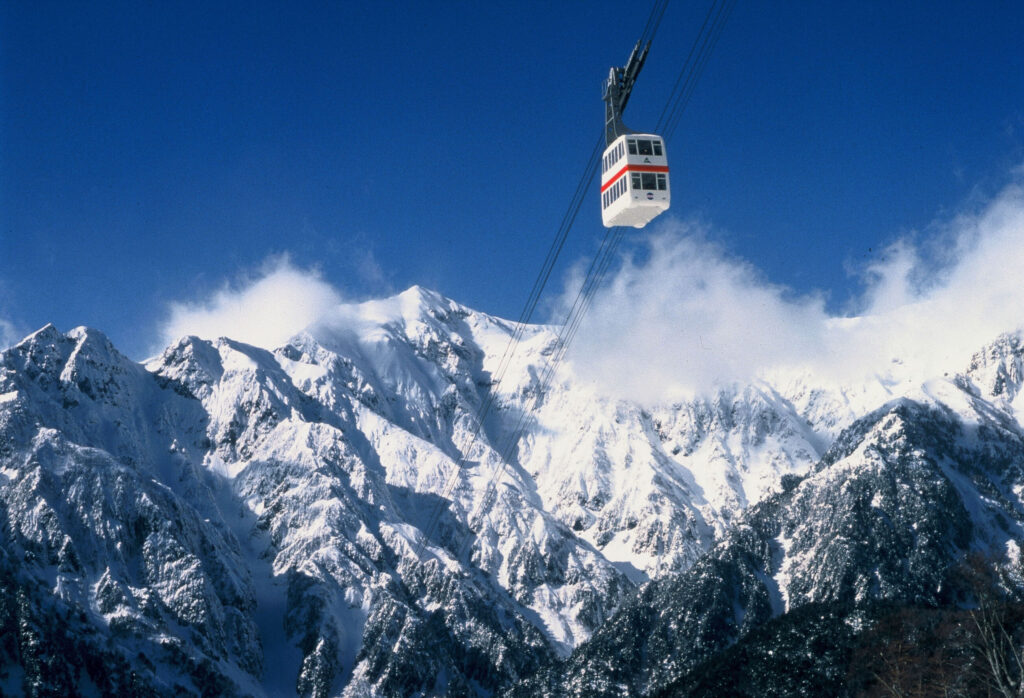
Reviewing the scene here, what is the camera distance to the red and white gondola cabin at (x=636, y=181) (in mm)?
60781

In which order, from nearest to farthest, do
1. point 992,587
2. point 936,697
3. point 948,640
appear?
1. point 992,587
2. point 936,697
3. point 948,640

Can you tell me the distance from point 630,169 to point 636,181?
2.54ft

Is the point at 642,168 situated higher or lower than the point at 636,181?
higher

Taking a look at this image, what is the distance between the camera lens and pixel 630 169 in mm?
61000

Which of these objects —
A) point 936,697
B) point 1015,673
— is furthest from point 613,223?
point 1015,673

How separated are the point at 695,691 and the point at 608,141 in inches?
6068

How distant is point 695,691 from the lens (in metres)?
198

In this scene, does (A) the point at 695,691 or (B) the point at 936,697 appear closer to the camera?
(B) the point at 936,697

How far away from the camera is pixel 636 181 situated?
200 feet

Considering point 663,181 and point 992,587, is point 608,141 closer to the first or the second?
point 663,181

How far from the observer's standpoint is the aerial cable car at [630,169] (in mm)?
60719

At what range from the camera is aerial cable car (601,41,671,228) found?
199ft

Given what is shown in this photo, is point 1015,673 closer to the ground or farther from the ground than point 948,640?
closer to the ground

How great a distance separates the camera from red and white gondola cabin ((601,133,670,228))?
60.8 meters
